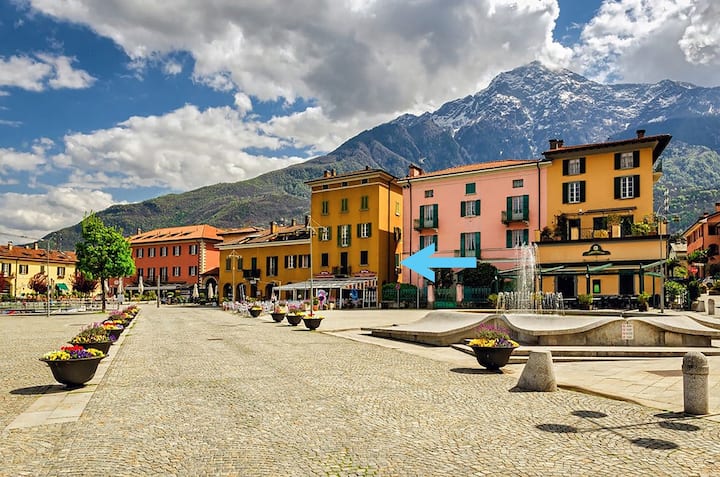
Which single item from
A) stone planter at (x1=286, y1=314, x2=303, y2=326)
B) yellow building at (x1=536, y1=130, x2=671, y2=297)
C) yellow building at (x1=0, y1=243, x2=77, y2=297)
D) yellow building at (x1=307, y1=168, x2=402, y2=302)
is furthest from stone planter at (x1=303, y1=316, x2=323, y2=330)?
yellow building at (x1=0, y1=243, x2=77, y2=297)

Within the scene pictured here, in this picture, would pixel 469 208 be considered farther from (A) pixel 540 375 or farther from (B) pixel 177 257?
(B) pixel 177 257

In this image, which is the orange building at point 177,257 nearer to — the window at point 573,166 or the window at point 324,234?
the window at point 324,234

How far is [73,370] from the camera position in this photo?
33.4 feet

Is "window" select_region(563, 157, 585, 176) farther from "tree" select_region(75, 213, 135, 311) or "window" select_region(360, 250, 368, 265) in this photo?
"tree" select_region(75, 213, 135, 311)

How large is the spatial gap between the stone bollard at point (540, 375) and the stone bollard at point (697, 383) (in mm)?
2404

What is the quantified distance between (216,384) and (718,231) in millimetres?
79139

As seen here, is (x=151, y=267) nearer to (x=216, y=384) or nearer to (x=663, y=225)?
(x=663, y=225)

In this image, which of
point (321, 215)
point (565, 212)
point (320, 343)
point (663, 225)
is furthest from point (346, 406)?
point (321, 215)

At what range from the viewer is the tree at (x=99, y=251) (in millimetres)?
43125

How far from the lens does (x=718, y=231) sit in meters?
72.3

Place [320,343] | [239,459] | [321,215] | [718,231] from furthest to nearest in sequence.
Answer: [718,231] < [321,215] < [320,343] < [239,459]

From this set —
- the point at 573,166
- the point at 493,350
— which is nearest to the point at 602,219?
the point at 573,166

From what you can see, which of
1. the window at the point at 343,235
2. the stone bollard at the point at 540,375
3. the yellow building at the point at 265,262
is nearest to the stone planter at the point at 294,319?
the stone bollard at the point at 540,375

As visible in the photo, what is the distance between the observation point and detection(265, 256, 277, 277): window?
59.8 m
